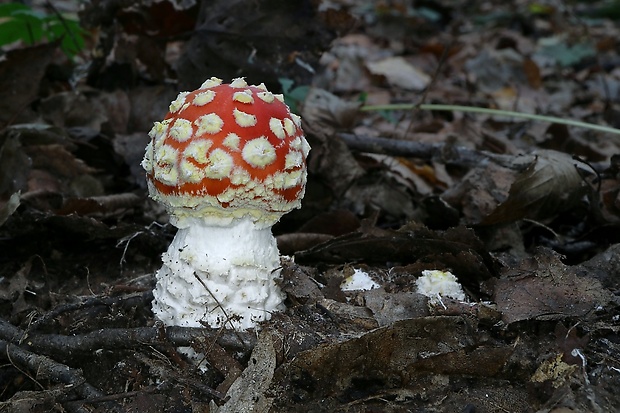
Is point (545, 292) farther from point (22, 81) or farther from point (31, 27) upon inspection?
point (31, 27)

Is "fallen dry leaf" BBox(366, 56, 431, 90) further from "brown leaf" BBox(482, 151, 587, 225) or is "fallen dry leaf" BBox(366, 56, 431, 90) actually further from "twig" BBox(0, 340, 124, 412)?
"twig" BBox(0, 340, 124, 412)

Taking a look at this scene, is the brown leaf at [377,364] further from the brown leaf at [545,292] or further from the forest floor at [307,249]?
the brown leaf at [545,292]

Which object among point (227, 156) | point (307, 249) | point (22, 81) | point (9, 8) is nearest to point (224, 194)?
point (227, 156)


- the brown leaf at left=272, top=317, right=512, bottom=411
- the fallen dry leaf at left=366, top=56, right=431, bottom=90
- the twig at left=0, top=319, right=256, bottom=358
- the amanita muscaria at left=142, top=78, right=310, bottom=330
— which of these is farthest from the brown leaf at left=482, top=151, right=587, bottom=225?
the fallen dry leaf at left=366, top=56, right=431, bottom=90

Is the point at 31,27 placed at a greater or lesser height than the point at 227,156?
lesser

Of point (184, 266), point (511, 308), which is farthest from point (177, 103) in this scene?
point (511, 308)

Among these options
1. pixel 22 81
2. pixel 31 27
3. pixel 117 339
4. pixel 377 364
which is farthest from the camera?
pixel 31 27

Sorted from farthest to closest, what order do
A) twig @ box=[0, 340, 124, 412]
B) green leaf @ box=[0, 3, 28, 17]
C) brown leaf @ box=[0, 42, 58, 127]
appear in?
1. green leaf @ box=[0, 3, 28, 17]
2. brown leaf @ box=[0, 42, 58, 127]
3. twig @ box=[0, 340, 124, 412]
